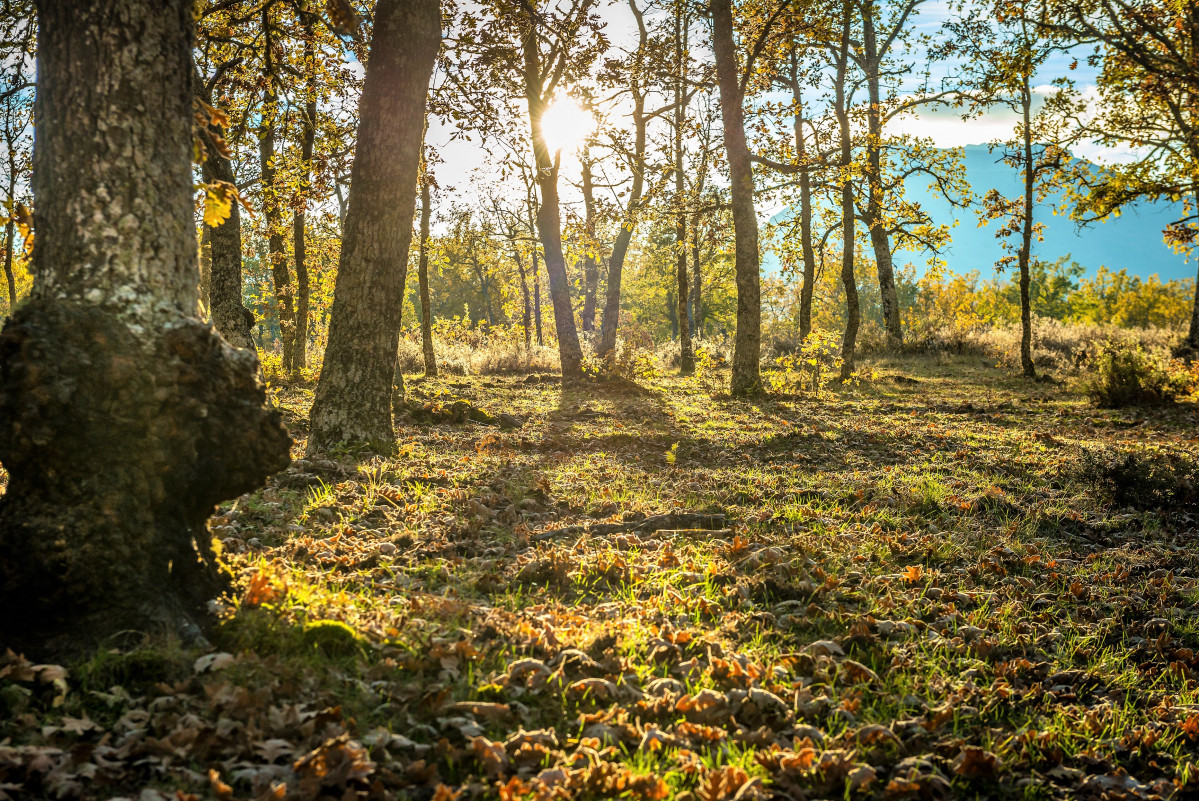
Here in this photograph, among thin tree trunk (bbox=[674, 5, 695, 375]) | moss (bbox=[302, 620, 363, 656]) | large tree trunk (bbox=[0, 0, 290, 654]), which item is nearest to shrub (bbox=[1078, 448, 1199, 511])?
moss (bbox=[302, 620, 363, 656])

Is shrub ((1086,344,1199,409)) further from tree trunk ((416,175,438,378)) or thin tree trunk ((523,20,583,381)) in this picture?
tree trunk ((416,175,438,378))

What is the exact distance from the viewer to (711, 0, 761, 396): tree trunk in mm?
13695

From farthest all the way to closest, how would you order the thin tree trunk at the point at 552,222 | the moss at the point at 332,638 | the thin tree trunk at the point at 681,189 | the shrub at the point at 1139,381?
the thin tree trunk at the point at 681,189
the thin tree trunk at the point at 552,222
the shrub at the point at 1139,381
the moss at the point at 332,638

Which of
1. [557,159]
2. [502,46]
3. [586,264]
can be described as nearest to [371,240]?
[502,46]

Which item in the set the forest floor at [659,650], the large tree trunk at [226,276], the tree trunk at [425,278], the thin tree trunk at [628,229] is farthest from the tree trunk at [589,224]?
the forest floor at [659,650]

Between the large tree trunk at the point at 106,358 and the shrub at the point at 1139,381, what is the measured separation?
16105 mm

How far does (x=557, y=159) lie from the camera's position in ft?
57.5

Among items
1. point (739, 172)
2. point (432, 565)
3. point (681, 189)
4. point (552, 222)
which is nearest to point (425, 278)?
point (552, 222)

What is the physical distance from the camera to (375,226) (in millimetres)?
6867

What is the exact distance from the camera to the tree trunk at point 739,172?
13695mm

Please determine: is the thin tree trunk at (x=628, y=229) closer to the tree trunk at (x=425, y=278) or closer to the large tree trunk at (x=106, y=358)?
the tree trunk at (x=425, y=278)

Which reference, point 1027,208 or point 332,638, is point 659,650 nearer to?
point 332,638

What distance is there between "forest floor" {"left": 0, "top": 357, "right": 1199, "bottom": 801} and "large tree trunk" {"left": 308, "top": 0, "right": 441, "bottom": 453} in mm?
862

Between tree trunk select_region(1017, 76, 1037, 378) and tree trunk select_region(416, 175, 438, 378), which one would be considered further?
tree trunk select_region(416, 175, 438, 378)
